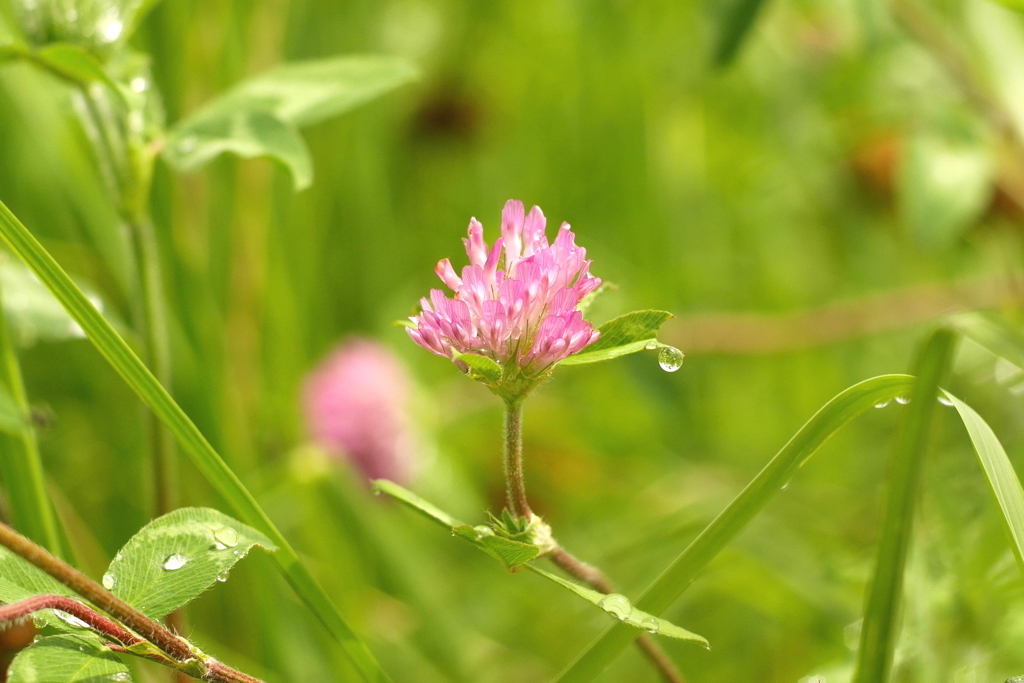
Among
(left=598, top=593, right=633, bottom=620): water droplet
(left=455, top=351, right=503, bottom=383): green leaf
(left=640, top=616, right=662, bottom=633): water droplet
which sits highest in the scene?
(left=455, top=351, right=503, bottom=383): green leaf

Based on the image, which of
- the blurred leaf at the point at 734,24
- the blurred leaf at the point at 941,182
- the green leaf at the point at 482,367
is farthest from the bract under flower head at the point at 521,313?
the blurred leaf at the point at 941,182

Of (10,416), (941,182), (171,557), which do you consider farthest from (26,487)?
(941,182)

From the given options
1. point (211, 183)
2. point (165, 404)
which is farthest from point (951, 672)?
point (211, 183)

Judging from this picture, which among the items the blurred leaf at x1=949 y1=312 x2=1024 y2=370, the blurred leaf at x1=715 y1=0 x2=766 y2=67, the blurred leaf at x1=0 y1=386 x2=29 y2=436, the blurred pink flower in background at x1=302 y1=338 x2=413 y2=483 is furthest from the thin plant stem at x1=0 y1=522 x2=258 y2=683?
the blurred pink flower in background at x1=302 y1=338 x2=413 y2=483

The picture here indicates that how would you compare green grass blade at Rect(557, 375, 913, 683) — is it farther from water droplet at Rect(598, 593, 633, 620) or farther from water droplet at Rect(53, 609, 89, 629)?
water droplet at Rect(53, 609, 89, 629)

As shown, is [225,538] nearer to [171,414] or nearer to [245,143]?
[171,414]

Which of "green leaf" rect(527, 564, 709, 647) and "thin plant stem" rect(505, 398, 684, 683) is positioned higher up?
"thin plant stem" rect(505, 398, 684, 683)

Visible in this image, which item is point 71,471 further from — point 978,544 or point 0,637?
point 978,544

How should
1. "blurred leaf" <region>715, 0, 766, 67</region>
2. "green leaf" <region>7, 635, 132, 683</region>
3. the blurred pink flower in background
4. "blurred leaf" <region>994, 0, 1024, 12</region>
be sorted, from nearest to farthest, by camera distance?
"green leaf" <region>7, 635, 132, 683</region>
"blurred leaf" <region>994, 0, 1024, 12</region>
"blurred leaf" <region>715, 0, 766, 67</region>
the blurred pink flower in background
